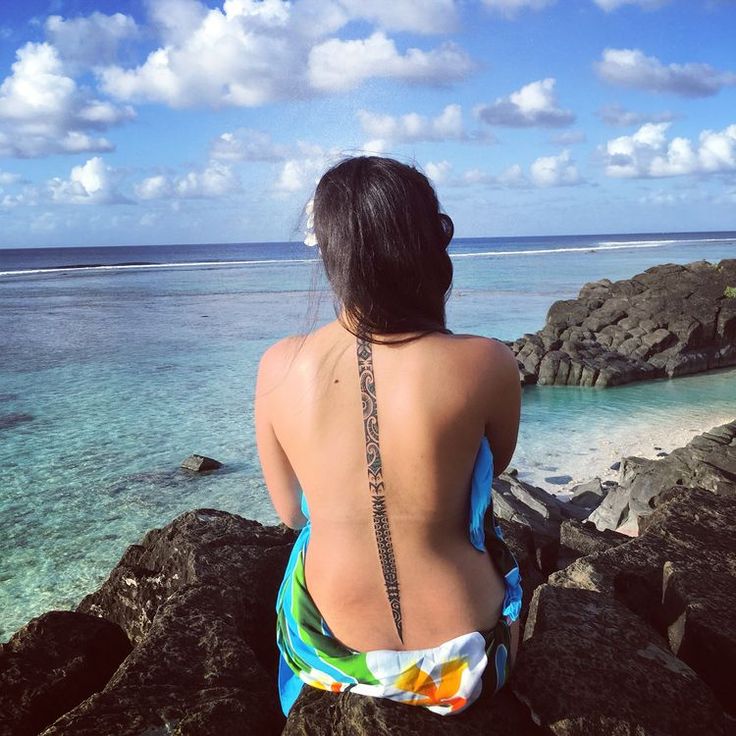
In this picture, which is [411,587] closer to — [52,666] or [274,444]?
[274,444]

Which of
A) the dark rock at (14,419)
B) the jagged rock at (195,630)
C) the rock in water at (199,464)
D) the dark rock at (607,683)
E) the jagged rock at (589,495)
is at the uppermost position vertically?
the dark rock at (607,683)

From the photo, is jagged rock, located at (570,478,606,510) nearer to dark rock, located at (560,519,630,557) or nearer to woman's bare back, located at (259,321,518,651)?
dark rock, located at (560,519,630,557)

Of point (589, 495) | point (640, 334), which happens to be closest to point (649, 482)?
point (589, 495)

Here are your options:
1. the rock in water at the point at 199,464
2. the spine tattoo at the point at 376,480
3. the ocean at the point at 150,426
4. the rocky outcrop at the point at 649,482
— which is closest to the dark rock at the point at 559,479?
the ocean at the point at 150,426

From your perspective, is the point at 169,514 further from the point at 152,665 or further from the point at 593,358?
the point at 593,358

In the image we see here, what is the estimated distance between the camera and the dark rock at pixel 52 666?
3.14 metres

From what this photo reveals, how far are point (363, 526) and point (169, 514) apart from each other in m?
7.73

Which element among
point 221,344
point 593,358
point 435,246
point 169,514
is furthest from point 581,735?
point 221,344

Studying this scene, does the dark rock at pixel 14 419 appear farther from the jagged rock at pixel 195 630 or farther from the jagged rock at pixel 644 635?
the jagged rock at pixel 644 635

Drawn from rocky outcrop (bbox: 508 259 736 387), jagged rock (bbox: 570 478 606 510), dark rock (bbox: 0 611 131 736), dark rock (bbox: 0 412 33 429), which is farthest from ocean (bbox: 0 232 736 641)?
dark rock (bbox: 0 611 131 736)

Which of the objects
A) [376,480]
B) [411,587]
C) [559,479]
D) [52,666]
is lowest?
[559,479]

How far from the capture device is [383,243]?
2098 mm

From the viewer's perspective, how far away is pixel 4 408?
597 inches

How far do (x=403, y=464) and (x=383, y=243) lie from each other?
676mm
